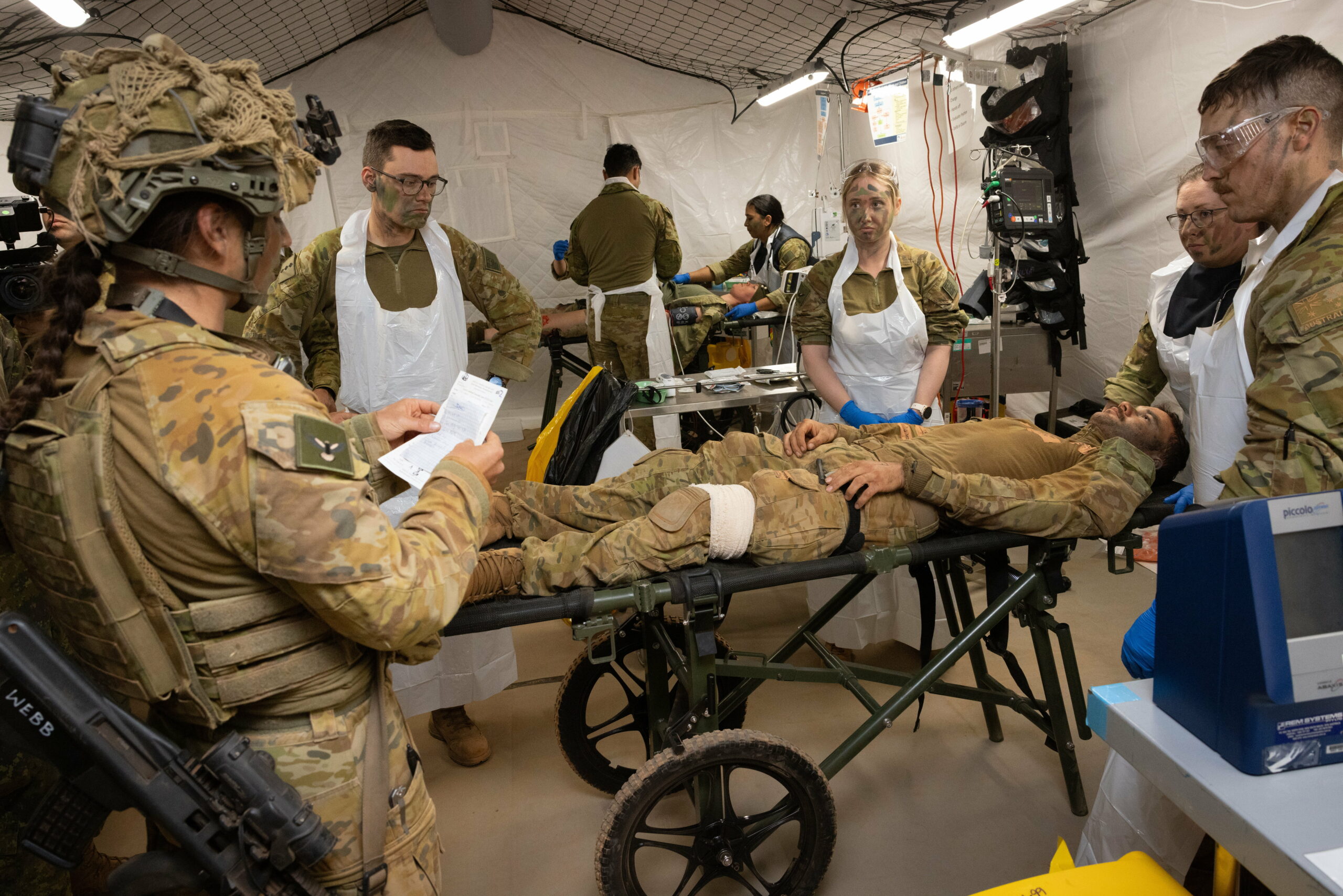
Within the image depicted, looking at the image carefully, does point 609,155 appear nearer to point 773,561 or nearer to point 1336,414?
point 773,561

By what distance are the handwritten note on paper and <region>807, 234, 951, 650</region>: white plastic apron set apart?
1.86 metres

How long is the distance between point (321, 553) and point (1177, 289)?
2.64m

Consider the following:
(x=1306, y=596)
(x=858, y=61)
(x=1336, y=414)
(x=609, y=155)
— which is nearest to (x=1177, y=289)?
(x=1336, y=414)

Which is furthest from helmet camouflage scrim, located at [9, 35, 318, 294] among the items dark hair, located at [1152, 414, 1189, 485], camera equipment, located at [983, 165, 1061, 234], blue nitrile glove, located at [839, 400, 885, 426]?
camera equipment, located at [983, 165, 1061, 234]

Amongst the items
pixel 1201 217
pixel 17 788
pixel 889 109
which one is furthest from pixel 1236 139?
pixel 889 109

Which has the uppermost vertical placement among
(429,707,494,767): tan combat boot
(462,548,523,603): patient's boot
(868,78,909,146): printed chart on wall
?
(868,78,909,146): printed chart on wall

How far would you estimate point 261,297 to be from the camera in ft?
4.01

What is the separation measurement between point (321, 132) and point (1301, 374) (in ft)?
6.63

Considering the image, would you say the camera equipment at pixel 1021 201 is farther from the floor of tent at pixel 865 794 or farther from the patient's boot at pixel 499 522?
the patient's boot at pixel 499 522

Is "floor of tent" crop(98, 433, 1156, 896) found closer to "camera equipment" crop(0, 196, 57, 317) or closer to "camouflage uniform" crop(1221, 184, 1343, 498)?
"camouflage uniform" crop(1221, 184, 1343, 498)

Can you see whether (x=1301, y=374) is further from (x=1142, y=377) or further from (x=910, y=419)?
(x=910, y=419)

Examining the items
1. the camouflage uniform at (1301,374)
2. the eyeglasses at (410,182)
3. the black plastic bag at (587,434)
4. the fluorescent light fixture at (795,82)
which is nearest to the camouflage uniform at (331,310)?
the eyeglasses at (410,182)

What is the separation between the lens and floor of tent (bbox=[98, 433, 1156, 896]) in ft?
6.86

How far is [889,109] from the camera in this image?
4.99 meters
